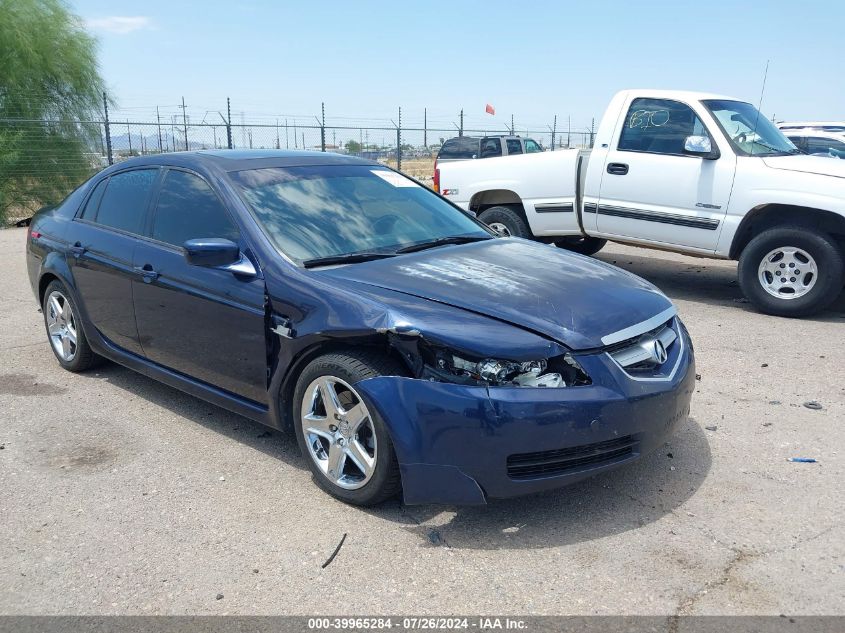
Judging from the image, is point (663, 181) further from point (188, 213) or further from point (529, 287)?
point (188, 213)

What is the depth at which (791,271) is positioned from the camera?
6992mm

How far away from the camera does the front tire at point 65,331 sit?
17.5 ft

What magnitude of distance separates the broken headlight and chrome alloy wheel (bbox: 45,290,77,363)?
11.1ft

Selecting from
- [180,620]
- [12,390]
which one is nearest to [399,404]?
[180,620]

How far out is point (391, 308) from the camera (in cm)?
334

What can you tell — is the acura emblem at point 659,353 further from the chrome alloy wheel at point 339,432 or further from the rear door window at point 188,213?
the rear door window at point 188,213

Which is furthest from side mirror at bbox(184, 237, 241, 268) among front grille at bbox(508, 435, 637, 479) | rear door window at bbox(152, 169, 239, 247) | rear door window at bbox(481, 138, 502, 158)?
rear door window at bbox(481, 138, 502, 158)

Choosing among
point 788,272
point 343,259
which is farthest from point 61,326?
point 788,272

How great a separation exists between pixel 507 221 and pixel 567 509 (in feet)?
19.2

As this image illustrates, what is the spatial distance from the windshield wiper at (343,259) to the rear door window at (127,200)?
148cm

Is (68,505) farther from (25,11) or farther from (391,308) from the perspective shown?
(25,11)

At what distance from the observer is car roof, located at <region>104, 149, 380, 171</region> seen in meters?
4.41

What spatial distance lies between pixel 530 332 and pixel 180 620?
1.76m

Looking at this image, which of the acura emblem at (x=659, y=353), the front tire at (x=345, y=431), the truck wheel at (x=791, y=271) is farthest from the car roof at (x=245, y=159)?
the truck wheel at (x=791, y=271)
